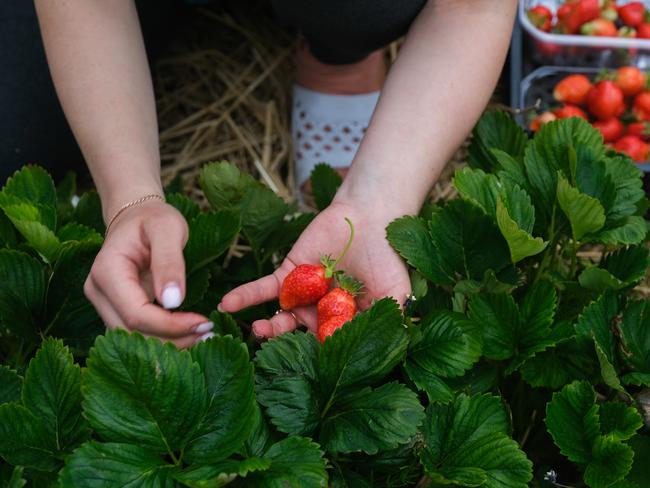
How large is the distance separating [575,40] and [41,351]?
4.37 feet

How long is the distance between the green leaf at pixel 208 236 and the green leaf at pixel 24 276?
6.6 inches

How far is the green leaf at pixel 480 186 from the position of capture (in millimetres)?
861

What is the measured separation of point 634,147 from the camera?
5.07ft

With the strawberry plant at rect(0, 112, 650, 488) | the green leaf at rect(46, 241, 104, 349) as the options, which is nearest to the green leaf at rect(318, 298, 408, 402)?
the strawberry plant at rect(0, 112, 650, 488)

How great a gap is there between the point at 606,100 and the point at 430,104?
0.79 metres

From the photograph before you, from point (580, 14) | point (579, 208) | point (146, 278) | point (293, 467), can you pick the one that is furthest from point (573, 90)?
point (293, 467)

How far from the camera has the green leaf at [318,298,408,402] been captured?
73 centimetres

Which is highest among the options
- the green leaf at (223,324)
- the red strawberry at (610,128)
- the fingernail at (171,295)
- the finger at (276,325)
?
the fingernail at (171,295)

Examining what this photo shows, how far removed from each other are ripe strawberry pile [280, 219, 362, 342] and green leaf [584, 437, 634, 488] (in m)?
0.28

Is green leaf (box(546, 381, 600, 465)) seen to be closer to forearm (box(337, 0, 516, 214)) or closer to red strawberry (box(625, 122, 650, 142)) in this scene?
forearm (box(337, 0, 516, 214))

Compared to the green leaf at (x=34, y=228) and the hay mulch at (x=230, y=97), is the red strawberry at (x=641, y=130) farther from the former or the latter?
the green leaf at (x=34, y=228)

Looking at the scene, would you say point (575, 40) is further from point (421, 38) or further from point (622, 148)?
point (421, 38)

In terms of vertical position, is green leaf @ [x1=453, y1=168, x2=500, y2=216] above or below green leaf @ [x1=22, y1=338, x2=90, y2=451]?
above

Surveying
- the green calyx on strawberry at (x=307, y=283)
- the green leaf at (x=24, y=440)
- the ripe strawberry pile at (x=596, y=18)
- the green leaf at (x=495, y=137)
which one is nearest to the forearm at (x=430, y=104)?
the green leaf at (x=495, y=137)
